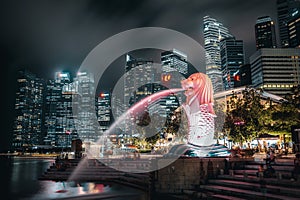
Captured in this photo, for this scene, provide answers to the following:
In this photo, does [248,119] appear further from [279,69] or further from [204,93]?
[279,69]

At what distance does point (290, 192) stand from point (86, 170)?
856 inches

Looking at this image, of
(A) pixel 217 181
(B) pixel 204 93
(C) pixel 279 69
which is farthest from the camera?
(C) pixel 279 69

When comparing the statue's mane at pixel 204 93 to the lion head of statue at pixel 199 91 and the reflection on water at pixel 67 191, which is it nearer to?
the lion head of statue at pixel 199 91

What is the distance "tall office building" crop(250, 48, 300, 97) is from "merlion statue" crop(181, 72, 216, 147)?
138 m

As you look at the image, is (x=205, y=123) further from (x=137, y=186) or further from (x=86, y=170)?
(x=86, y=170)

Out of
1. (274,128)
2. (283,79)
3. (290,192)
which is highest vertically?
(283,79)

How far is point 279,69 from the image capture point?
152 meters

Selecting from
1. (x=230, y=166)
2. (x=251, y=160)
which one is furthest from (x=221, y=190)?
(x=251, y=160)

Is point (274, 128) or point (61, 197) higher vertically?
point (274, 128)

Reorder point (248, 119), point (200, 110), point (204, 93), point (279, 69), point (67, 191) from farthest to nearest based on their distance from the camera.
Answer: point (279, 69)
point (248, 119)
point (204, 93)
point (200, 110)
point (67, 191)

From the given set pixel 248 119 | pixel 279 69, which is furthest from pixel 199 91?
pixel 279 69

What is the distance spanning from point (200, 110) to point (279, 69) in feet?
471

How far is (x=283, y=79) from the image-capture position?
152125 millimetres

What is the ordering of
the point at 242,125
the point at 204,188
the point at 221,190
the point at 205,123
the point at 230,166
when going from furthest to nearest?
the point at 242,125 → the point at 205,123 → the point at 230,166 → the point at 204,188 → the point at 221,190
